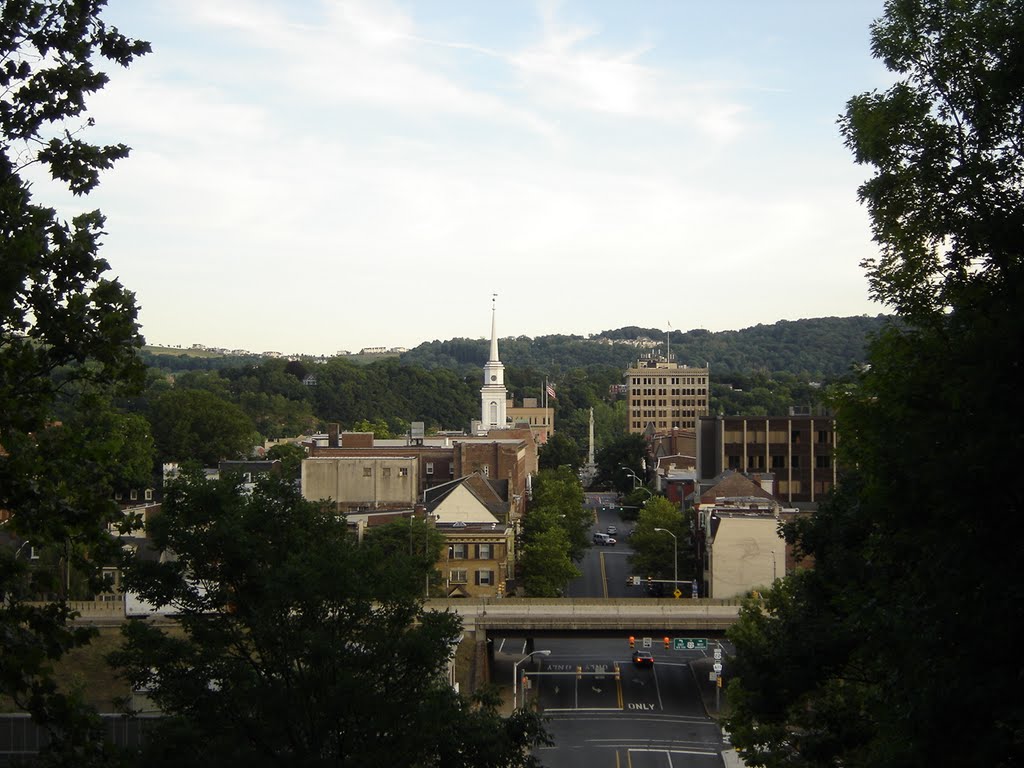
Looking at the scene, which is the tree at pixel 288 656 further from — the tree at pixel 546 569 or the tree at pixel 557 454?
the tree at pixel 557 454

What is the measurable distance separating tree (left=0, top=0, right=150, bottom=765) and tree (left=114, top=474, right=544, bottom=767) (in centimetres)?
1001

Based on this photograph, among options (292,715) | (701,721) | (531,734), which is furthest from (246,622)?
(701,721)

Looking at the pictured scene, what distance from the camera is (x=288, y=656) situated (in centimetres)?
2222

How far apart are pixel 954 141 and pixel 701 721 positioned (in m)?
42.3

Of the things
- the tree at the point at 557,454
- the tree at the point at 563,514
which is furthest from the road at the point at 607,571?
the tree at the point at 557,454

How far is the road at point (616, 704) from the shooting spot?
48.6 meters

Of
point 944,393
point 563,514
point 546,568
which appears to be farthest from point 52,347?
point 563,514

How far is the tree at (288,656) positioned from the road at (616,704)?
24856 millimetres

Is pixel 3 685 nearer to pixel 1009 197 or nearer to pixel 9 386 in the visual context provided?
pixel 9 386

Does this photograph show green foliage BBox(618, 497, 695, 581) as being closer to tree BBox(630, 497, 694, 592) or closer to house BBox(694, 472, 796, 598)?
tree BBox(630, 497, 694, 592)

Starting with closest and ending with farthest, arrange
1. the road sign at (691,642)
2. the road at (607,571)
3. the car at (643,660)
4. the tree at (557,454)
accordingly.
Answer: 1. the road sign at (691,642)
2. the car at (643,660)
3. the road at (607,571)
4. the tree at (557,454)

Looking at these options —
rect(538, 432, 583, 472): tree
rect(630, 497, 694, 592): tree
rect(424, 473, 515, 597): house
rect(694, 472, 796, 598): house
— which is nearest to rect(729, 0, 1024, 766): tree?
rect(694, 472, 796, 598): house

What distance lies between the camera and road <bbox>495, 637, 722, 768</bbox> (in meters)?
48.6

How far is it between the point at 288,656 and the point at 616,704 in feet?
126
